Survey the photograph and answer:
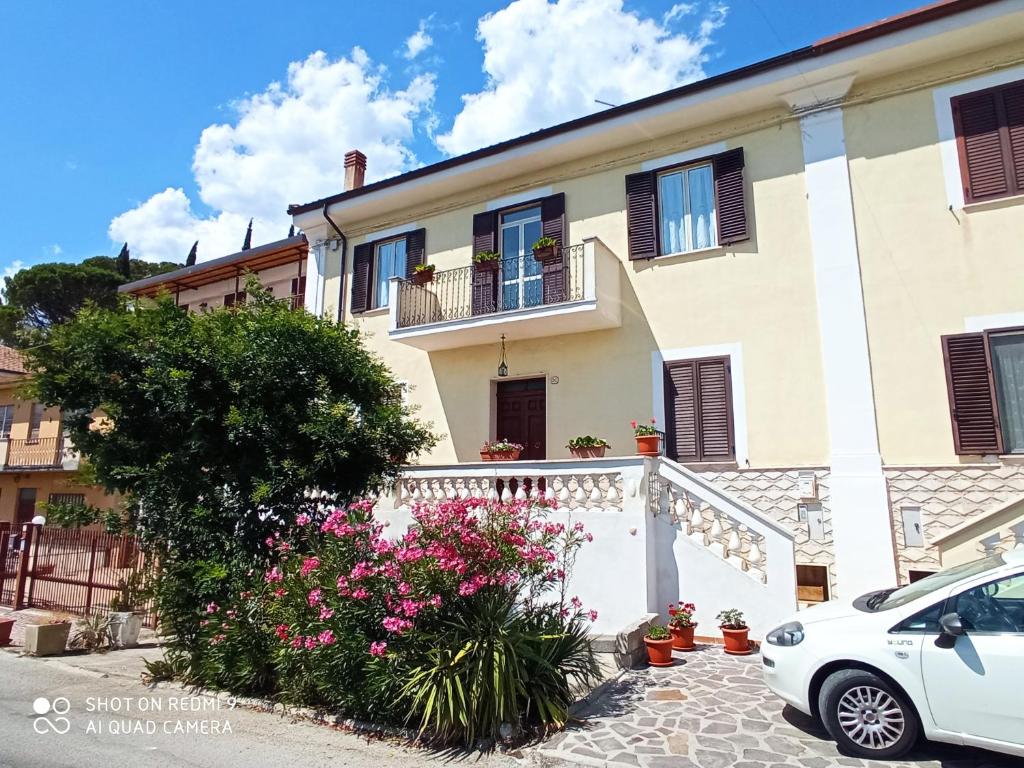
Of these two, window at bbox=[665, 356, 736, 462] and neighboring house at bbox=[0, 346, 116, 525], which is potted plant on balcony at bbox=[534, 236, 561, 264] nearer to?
window at bbox=[665, 356, 736, 462]

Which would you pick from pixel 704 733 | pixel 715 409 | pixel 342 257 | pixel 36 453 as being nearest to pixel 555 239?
pixel 715 409

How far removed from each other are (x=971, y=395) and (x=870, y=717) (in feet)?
19.9

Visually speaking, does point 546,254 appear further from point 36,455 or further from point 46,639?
point 36,455

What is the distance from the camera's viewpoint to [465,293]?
13109 millimetres

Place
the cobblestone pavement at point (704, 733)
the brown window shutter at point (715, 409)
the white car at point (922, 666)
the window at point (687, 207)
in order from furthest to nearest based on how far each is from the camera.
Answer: the window at point (687, 207) < the brown window shutter at point (715, 409) < the cobblestone pavement at point (704, 733) < the white car at point (922, 666)

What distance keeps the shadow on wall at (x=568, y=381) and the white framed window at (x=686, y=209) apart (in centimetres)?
120

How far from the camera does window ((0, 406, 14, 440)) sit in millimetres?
26941

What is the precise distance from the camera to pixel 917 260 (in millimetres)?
9281

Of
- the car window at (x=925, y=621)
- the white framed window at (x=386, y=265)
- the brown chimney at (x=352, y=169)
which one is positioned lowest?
the car window at (x=925, y=621)

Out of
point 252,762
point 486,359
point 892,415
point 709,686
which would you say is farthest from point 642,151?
point 252,762

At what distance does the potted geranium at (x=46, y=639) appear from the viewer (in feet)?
29.3

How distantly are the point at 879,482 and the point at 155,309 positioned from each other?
1037cm
